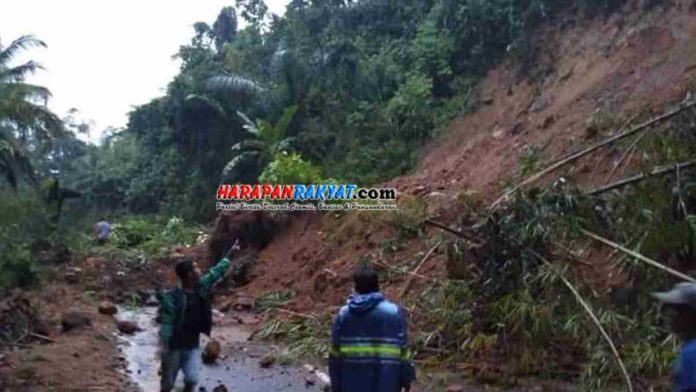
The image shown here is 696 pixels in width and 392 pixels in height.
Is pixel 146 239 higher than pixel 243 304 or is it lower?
higher

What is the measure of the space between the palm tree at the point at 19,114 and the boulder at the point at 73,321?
10.8 m

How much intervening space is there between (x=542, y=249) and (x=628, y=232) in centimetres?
91

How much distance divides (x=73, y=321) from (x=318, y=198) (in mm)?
6649

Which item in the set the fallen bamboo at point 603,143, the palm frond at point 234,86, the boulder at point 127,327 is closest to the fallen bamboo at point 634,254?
the fallen bamboo at point 603,143

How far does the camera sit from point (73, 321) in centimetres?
1128

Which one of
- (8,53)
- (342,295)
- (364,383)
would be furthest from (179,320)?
(8,53)

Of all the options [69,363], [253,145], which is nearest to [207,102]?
[253,145]

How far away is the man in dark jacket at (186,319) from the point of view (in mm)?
6043

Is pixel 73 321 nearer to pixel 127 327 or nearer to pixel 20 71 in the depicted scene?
pixel 127 327

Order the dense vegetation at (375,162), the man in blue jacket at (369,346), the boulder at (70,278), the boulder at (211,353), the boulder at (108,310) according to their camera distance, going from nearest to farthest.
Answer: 1. the man in blue jacket at (369,346)
2. the dense vegetation at (375,162)
3. the boulder at (211,353)
4. the boulder at (108,310)
5. the boulder at (70,278)

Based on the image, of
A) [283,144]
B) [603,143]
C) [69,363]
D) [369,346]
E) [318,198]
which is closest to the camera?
[369,346]

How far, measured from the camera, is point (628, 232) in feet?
27.8

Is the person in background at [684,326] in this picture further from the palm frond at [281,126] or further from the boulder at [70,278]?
the palm frond at [281,126]

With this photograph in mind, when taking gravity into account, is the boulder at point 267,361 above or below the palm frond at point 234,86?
below
